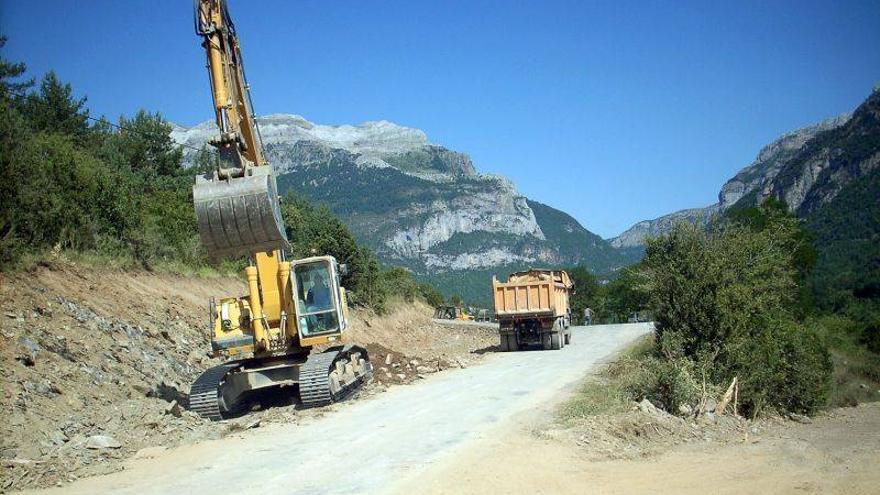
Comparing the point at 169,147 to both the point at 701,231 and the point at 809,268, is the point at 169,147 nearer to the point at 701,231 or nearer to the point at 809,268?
the point at 701,231

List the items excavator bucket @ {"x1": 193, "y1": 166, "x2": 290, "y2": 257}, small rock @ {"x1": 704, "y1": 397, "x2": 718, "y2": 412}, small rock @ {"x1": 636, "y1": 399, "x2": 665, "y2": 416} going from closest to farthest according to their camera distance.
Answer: excavator bucket @ {"x1": 193, "y1": 166, "x2": 290, "y2": 257} < small rock @ {"x1": 636, "y1": 399, "x2": 665, "y2": 416} < small rock @ {"x1": 704, "y1": 397, "x2": 718, "y2": 412}

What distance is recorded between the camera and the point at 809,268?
47219mm

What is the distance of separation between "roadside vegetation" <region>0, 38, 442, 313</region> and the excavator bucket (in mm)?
2147

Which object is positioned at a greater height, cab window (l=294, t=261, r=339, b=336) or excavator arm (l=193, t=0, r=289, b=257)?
excavator arm (l=193, t=0, r=289, b=257)

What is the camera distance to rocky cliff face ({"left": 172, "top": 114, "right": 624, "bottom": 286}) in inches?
5438

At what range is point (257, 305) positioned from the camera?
14.0 m

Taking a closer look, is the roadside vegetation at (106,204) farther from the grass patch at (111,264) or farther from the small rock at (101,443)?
the small rock at (101,443)

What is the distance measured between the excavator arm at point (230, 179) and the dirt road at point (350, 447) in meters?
3.11

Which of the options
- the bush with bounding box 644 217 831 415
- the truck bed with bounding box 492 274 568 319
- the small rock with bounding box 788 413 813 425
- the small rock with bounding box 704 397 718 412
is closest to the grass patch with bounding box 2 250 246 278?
the truck bed with bounding box 492 274 568 319

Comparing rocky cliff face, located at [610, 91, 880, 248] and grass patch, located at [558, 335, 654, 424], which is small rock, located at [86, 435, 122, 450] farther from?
rocky cliff face, located at [610, 91, 880, 248]

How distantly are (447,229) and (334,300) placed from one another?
437 ft

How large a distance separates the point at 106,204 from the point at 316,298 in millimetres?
12197

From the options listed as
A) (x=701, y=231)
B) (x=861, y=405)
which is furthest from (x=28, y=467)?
(x=861, y=405)

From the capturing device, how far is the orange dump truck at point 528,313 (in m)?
26.4
